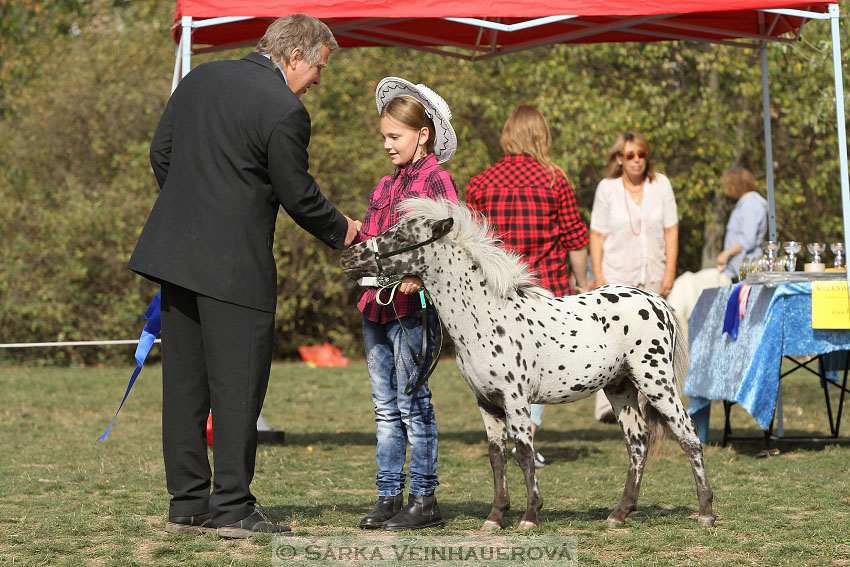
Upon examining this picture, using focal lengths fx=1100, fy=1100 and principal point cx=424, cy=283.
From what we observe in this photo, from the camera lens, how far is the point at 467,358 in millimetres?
4910

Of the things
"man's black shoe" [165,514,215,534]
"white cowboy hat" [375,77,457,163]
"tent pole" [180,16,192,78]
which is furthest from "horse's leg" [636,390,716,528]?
"tent pole" [180,16,192,78]

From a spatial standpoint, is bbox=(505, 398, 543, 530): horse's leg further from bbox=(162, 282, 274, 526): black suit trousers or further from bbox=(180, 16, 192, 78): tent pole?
bbox=(180, 16, 192, 78): tent pole

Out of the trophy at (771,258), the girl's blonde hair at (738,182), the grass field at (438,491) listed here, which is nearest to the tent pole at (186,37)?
the grass field at (438,491)

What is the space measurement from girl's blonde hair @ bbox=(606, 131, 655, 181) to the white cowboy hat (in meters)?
3.33

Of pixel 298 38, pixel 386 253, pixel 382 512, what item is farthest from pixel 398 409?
pixel 298 38

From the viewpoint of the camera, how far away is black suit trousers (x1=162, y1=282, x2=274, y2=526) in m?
4.69

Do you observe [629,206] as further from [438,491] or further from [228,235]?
[228,235]

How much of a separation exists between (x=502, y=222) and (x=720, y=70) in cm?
992

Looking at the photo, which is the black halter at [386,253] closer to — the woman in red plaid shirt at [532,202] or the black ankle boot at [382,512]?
the black ankle boot at [382,512]

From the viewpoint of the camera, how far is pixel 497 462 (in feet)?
16.4

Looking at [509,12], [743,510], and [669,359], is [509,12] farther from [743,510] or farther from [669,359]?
[743,510]

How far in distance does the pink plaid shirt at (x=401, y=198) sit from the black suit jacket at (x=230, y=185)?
48cm

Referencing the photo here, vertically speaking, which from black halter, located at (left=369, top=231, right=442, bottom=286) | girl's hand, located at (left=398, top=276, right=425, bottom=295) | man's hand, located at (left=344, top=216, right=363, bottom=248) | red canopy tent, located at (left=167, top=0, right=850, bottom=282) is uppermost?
red canopy tent, located at (left=167, top=0, right=850, bottom=282)

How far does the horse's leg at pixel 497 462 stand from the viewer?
16.2 feet
